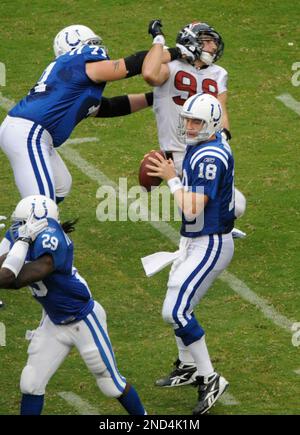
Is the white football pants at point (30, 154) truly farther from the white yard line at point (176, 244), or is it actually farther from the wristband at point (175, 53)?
the white yard line at point (176, 244)

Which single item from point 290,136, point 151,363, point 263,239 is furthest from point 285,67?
point 151,363

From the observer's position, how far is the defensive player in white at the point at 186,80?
10.4m

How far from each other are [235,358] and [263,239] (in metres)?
1.99

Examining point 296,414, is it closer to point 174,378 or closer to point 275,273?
point 174,378

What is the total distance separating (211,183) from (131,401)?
4.79 ft

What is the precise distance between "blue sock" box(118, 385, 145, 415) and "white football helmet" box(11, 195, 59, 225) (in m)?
1.15

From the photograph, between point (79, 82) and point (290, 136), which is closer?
point (79, 82)

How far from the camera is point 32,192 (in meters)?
9.59

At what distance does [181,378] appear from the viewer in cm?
916

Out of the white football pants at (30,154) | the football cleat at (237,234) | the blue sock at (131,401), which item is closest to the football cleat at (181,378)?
the blue sock at (131,401)

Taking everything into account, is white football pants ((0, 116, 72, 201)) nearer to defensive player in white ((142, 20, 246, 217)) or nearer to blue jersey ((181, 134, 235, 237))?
defensive player in white ((142, 20, 246, 217))

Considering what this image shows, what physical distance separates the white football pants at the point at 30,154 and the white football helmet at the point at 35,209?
4.45 feet

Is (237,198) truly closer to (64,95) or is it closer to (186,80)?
(186,80)

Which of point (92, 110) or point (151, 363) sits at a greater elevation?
point (92, 110)
